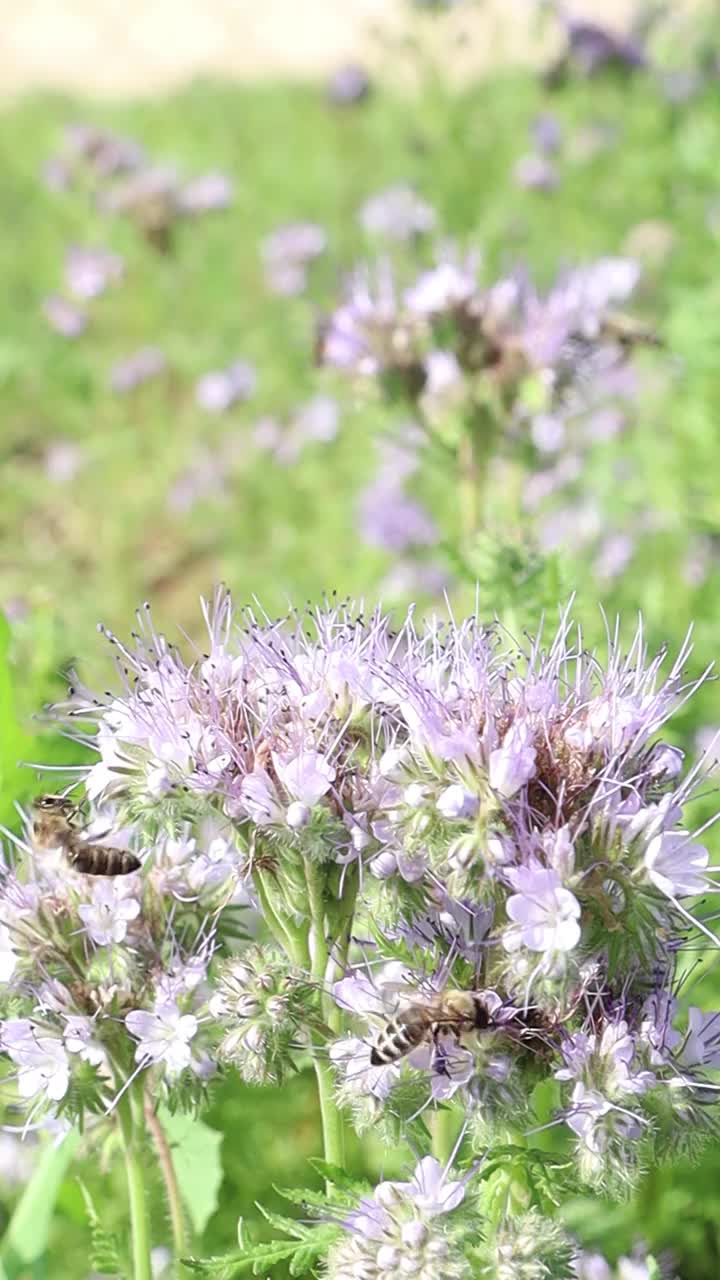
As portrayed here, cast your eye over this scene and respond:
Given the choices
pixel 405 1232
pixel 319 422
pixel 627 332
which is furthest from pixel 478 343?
pixel 319 422

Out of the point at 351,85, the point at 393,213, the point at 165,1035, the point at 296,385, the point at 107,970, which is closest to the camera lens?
the point at 165,1035

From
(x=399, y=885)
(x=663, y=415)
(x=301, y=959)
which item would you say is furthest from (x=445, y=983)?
(x=663, y=415)

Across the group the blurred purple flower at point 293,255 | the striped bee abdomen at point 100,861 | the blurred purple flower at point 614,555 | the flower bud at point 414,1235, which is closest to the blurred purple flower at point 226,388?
the blurred purple flower at point 293,255

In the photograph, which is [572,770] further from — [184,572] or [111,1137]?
[184,572]

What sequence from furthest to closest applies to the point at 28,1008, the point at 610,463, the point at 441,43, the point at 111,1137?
the point at 441,43 < the point at 610,463 < the point at 111,1137 < the point at 28,1008

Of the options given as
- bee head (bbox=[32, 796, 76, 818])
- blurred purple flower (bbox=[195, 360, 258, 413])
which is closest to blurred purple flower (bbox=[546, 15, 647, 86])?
blurred purple flower (bbox=[195, 360, 258, 413])

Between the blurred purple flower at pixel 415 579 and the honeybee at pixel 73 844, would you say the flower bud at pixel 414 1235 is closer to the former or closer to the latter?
the honeybee at pixel 73 844

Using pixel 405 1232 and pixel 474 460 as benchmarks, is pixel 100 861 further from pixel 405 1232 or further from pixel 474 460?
pixel 474 460
